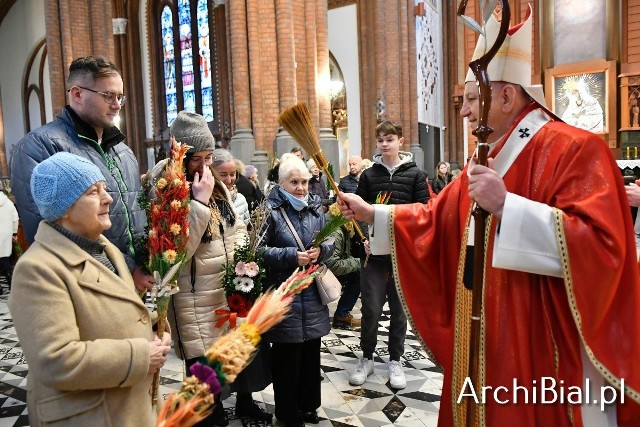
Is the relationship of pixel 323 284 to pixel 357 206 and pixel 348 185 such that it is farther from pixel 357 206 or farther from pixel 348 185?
pixel 348 185

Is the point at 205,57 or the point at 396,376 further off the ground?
the point at 205,57

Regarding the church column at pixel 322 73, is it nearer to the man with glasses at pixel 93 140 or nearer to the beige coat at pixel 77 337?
the man with glasses at pixel 93 140

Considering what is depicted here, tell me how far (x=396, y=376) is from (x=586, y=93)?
1358 centimetres

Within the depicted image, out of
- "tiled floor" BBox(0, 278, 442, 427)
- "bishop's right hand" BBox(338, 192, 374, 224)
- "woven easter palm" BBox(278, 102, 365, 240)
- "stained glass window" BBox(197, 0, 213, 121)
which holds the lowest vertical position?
"tiled floor" BBox(0, 278, 442, 427)

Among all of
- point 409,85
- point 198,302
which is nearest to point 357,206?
point 198,302

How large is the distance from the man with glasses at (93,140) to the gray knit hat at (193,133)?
1.14 feet

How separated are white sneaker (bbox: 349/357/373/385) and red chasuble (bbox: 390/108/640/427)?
1.86 meters

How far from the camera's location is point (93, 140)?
2439 mm

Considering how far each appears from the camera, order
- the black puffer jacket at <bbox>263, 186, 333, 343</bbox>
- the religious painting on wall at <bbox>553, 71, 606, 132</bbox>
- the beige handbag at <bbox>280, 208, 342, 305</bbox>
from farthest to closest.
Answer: the religious painting on wall at <bbox>553, 71, 606, 132</bbox> < the beige handbag at <bbox>280, 208, 342, 305</bbox> < the black puffer jacket at <bbox>263, 186, 333, 343</bbox>

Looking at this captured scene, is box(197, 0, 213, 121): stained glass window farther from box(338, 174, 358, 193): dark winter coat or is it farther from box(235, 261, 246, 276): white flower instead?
box(235, 261, 246, 276): white flower

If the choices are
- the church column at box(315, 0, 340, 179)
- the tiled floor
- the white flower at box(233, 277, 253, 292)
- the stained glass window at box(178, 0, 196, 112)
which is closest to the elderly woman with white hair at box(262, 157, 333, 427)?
the tiled floor

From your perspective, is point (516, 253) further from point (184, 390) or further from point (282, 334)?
point (282, 334)

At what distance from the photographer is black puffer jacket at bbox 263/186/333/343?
3.08 meters

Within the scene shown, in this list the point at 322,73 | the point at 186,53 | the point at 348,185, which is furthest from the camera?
the point at 186,53
